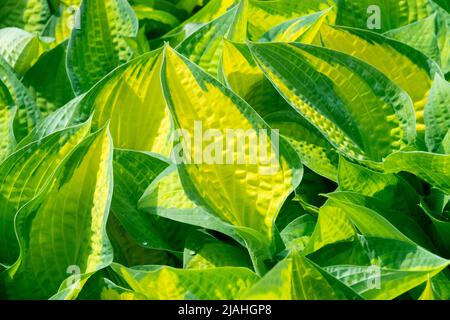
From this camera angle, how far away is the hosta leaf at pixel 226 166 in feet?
3.60

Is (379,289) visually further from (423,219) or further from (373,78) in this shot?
(373,78)

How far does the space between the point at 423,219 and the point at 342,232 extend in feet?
0.68

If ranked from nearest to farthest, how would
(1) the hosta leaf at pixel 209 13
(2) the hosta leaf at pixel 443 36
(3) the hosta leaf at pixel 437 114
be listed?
(3) the hosta leaf at pixel 437 114, (2) the hosta leaf at pixel 443 36, (1) the hosta leaf at pixel 209 13

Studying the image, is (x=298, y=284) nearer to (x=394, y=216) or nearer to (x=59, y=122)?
(x=394, y=216)

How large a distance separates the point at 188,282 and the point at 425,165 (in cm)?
42

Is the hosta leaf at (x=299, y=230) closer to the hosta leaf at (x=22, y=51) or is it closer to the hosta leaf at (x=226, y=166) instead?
the hosta leaf at (x=226, y=166)

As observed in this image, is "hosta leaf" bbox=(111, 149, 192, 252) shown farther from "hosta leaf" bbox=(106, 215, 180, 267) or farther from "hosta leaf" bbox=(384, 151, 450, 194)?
"hosta leaf" bbox=(384, 151, 450, 194)

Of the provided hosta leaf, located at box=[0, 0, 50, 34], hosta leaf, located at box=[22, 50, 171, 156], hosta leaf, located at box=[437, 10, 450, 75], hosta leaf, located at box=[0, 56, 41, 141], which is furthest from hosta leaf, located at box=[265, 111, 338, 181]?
hosta leaf, located at box=[0, 0, 50, 34]

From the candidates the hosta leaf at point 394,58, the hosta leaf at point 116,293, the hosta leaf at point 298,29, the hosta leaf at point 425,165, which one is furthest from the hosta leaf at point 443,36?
the hosta leaf at point 116,293

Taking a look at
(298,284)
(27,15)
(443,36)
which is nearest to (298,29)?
(443,36)

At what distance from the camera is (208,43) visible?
1386 mm

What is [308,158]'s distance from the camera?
4.10ft

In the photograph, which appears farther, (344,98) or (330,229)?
(344,98)
